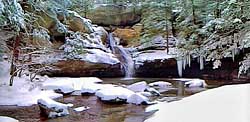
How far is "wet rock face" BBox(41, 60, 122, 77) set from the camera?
12414 mm

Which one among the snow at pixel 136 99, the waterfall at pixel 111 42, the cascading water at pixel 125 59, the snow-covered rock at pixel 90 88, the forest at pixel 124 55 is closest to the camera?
the forest at pixel 124 55

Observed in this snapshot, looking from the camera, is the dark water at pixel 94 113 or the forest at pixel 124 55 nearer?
the forest at pixel 124 55

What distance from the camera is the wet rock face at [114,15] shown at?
17625 mm

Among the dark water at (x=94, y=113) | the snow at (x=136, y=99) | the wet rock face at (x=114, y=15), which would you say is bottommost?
the dark water at (x=94, y=113)

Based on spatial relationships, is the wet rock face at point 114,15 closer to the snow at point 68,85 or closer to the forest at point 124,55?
the forest at point 124,55

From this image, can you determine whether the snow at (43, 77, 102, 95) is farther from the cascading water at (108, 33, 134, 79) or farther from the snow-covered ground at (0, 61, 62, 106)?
the cascading water at (108, 33, 134, 79)

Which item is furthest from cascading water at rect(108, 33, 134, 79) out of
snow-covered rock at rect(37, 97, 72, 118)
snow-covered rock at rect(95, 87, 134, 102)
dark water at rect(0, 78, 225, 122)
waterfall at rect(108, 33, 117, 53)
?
snow-covered rock at rect(37, 97, 72, 118)

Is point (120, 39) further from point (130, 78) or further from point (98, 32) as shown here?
point (130, 78)

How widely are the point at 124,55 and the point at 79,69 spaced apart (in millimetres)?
2543

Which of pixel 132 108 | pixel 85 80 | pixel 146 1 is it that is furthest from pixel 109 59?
pixel 132 108

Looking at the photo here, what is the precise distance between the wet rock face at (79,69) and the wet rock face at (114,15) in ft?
16.2

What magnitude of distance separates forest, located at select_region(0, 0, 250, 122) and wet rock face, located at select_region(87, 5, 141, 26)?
0.05m

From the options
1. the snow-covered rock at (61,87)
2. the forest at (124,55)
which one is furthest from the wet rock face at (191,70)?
the snow-covered rock at (61,87)

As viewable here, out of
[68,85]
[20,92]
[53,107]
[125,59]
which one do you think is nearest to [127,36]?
[125,59]
